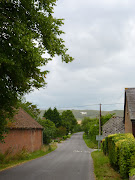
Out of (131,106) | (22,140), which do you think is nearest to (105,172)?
(131,106)

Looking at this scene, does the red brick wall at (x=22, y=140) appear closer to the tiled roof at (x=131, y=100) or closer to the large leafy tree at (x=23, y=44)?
the large leafy tree at (x=23, y=44)

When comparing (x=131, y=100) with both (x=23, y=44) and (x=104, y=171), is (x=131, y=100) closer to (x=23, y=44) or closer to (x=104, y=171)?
(x=104, y=171)

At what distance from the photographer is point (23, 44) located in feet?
30.2

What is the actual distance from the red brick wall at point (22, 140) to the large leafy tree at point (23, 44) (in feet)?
26.0

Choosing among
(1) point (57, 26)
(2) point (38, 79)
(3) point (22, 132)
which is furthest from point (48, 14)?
(3) point (22, 132)

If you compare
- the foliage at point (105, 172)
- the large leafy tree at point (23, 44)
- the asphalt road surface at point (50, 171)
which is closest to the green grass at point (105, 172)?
the foliage at point (105, 172)

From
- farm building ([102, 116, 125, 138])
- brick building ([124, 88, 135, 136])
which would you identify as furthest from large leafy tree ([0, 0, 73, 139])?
farm building ([102, 116, 125, 138])

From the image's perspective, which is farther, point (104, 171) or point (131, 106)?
point (131, 106)

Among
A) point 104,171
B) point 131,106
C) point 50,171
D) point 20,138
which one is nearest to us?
point 104,171

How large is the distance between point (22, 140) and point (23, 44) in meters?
16.2

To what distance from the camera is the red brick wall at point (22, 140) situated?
1982 centimetres

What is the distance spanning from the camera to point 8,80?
11.4 m

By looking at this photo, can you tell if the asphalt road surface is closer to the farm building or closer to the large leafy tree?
the large leafy tree

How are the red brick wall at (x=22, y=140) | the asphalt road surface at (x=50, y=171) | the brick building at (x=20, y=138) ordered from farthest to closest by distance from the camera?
the brick building at (x=20, y=138)
the red brick wall at (x=22, y=140)
the asphalt road surface at (x=50, y=171)
